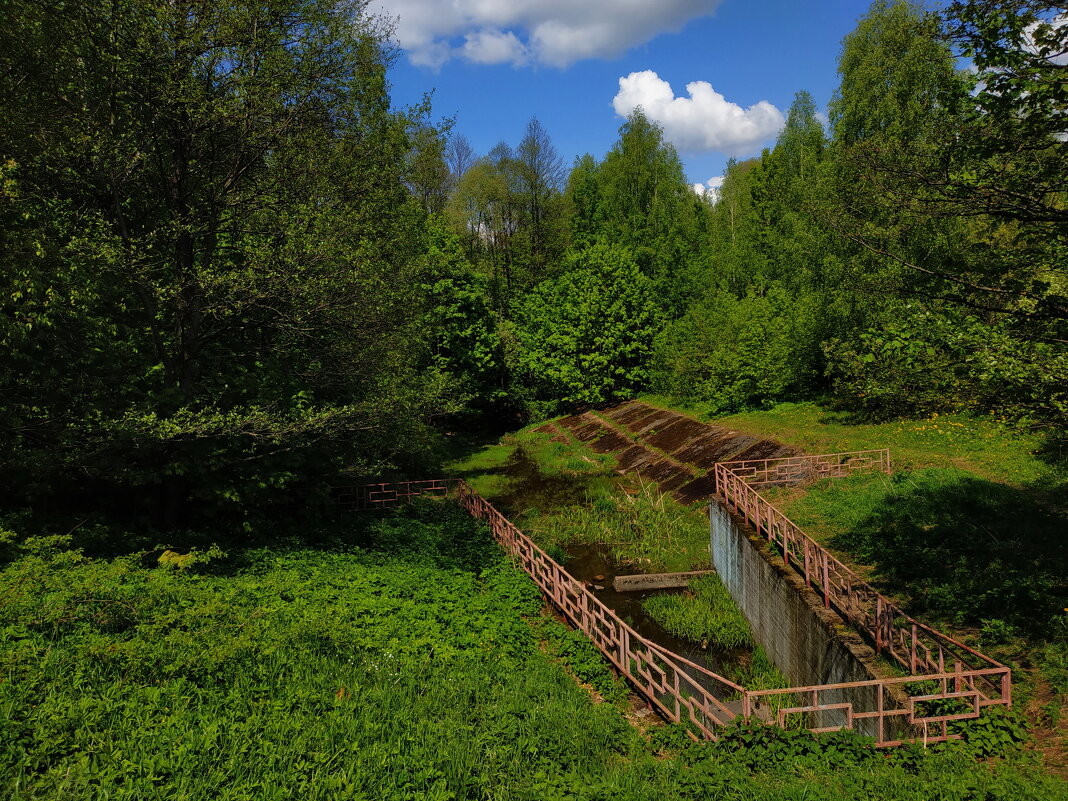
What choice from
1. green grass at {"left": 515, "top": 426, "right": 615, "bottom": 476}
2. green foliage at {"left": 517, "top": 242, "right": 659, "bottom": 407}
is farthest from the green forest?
green foliage at {"left": 517, "top": 242, "right": 659, "bottom": 407}

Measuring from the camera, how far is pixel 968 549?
11289 mm

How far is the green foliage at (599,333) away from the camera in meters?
39.4

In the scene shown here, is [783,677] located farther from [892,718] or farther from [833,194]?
[833,194]

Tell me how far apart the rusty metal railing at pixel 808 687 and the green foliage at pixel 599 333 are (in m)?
23.5

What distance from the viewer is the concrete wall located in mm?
9062

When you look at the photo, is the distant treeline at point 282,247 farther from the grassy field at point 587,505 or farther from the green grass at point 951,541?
the grassy field at point 587,505

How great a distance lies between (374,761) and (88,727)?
278 cm

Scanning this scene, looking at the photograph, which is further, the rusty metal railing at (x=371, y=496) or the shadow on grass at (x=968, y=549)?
the rusty metal railing at (x=371, y=496)

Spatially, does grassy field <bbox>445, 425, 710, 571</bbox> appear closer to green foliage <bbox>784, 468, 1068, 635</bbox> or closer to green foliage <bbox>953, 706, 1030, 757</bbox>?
green foliage <bbox>784, 468, 1068, 635</bbox>

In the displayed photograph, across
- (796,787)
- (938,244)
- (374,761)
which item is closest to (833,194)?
(938,244)

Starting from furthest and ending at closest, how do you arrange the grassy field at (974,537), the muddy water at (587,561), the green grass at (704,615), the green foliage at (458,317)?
the green foliage at (458,317) < the green grass at (704,615) < the muddy water at (587,561) < the grassy field at (974,537)

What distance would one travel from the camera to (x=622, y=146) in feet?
168

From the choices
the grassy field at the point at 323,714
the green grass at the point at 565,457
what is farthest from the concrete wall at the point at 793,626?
the green grass at the point at 565,457

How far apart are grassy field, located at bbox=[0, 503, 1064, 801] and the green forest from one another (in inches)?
1.7
